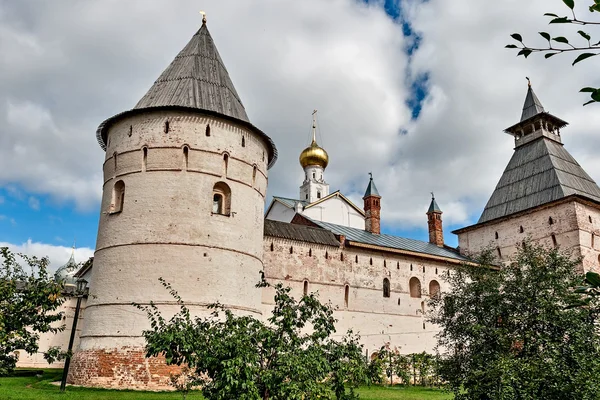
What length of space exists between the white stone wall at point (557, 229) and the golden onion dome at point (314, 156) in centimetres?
1847

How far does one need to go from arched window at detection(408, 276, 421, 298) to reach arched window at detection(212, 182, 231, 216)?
39.8 ft

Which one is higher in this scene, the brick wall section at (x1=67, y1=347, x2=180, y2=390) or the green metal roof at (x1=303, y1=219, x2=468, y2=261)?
the green metal roof at (x1=303, y1=219, x2=468, y2=261)

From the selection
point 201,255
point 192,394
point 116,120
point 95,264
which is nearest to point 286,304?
point 192,394

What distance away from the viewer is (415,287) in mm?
24719

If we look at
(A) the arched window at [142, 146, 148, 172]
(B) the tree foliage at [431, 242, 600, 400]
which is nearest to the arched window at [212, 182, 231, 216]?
(A) the arched window at [142, 146, 148, 172]

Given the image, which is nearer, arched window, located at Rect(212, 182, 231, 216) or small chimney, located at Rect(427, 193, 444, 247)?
arched window, located at Rect(212, 182, 231, 216)

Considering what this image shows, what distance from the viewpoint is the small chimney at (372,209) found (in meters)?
27.2

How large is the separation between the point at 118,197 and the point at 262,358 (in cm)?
Answer: 1095

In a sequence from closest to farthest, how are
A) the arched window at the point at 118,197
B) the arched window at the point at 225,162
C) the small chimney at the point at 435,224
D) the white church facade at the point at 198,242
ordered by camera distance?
the white church facade at the point at 198,242 < the arched window at the point at 118,197 < the arched window at the point at 225,162 < the small chimney at the point at 435,224

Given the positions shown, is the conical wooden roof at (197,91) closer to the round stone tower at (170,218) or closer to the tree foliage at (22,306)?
the round stone tower at (170,218)

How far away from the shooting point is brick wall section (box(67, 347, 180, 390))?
43.9ft

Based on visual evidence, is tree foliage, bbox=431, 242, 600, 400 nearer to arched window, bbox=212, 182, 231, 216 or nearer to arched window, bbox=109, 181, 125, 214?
arched window, bbox=212, 182, 231, 216

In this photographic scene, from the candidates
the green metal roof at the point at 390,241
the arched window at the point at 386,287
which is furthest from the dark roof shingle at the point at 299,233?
the arched window at the point at 386,287

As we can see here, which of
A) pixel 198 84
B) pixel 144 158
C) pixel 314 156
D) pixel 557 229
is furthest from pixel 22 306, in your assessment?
pixel 314 156
